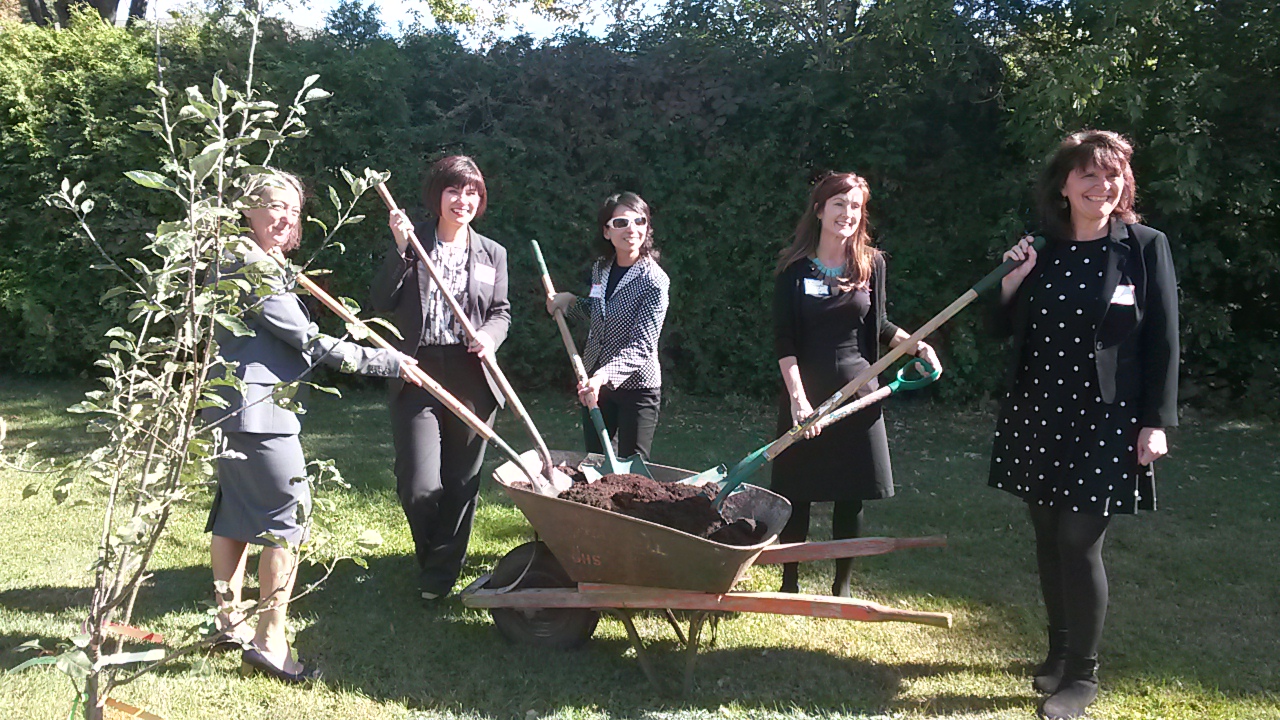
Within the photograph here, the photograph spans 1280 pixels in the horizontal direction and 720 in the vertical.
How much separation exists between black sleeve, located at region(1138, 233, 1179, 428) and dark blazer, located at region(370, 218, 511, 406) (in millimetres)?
2267

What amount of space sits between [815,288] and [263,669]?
2.36 m

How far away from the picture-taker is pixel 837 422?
12.3 feet

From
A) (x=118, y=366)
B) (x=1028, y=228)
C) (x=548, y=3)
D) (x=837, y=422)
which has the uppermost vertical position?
(x=548, y=3)

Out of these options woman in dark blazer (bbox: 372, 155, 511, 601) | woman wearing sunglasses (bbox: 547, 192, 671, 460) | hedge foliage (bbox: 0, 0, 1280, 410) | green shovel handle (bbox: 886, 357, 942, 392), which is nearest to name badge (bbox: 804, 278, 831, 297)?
green shovel handle (bbox: 886, 357, 942, 392)

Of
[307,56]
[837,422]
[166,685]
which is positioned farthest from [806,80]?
[166,685]

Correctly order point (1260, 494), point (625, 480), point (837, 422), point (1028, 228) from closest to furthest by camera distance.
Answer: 1. point (625, 480)
2. point (837, 422)
3. point (1260, 494)
4. point (1028, 228)

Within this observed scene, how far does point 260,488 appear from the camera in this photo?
3.06m

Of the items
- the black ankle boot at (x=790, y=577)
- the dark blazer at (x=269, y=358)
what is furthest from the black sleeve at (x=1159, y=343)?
the dark blazer at (x=269, y=358)

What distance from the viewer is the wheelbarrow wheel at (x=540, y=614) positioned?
Answer: 11.4 feet

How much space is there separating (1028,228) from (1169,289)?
4.74 meters

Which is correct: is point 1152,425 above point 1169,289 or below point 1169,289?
below

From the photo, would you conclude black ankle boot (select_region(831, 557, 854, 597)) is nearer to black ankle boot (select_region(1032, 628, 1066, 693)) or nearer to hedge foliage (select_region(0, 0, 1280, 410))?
black ankle boot (select_region(1032, 628, 1066, 693))

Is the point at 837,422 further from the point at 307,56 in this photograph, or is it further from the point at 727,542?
the point at 307,56

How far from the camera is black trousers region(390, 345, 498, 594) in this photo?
12.4ft
